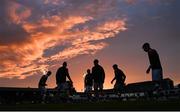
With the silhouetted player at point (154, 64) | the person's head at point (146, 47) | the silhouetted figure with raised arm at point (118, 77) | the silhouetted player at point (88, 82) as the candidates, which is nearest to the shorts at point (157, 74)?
the silhouetted player at point (154, 64)

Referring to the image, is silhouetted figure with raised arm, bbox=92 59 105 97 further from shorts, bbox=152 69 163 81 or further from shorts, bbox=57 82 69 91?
shorts, bbox=152 69 163 81

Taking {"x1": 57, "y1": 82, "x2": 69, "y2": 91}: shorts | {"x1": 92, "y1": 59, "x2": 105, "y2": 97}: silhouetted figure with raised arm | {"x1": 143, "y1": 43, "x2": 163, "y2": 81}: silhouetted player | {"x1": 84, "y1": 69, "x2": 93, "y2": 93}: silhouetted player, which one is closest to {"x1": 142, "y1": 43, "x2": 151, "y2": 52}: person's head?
{"x1": 143, "y1": 43, "x2": 163, "y2": 81}: silhouetted player

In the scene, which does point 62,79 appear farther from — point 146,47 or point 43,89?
point 146,47

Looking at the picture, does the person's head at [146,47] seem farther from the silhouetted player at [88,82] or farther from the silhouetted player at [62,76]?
the silhouetted player at [88,82]

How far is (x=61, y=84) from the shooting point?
1004 inches

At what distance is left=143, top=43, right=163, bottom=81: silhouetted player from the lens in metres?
18.8

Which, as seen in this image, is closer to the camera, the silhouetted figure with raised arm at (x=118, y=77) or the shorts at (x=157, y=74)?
the shorts at (x=157, y=74)

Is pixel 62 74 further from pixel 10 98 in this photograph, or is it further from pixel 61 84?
pixel 10 98

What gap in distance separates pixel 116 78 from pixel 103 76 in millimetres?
995

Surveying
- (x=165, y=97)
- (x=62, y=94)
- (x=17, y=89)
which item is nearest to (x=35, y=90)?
(x=17, y=89)

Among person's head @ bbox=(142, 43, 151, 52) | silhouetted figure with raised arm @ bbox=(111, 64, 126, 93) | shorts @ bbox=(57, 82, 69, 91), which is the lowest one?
shorts @ bbox=(57, 82, 69, 91)

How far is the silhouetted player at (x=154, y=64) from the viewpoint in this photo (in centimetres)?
1875

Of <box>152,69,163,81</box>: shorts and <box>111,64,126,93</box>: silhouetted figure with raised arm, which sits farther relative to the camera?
<box>111,64,126,93</box>: silhouetted figure with raised arm

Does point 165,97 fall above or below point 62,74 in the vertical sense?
below
